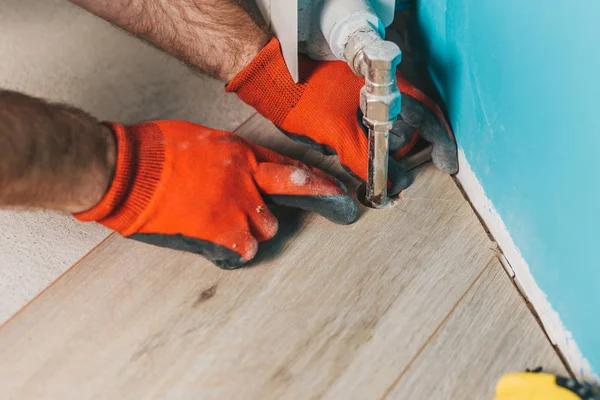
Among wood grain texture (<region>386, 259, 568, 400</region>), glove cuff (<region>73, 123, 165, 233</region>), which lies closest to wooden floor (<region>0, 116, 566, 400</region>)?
wood grain texture (<region>386, 259, 568, 400</region>)

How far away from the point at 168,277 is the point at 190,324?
0.27ft

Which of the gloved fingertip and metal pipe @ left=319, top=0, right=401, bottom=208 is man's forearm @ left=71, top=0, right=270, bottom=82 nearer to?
metal pipe @ left=319, top=0, right=401, bottom=208

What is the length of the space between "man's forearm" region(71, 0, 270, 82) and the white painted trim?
0.39m

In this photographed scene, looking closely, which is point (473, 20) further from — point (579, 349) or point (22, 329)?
point (22, 329)

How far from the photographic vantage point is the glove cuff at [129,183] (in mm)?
695

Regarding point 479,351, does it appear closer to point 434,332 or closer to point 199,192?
point 434,332

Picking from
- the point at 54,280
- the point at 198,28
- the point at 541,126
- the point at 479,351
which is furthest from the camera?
the point at 198,28

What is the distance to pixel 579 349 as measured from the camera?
2.04 feet

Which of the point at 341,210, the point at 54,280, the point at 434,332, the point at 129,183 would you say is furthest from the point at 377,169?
the point at 54,280

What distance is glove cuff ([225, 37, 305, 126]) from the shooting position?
0.84m

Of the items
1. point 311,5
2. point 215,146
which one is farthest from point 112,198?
point 311,5

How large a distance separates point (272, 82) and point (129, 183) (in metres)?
0.28

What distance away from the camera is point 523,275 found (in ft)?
2.34

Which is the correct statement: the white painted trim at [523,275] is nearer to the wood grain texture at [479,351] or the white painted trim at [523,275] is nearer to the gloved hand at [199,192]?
the wood grain texture at [479,351]
